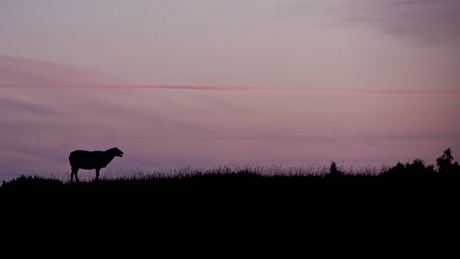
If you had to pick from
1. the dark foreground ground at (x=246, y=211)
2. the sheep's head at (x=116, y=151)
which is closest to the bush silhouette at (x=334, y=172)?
the dark foreground ground at (x=246, y=211)

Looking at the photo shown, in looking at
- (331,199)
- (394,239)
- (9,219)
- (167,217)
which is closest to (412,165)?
(331,199)

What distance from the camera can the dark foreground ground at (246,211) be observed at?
1658cm

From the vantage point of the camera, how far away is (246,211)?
18578 mm

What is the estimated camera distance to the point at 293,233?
16672 millimetres

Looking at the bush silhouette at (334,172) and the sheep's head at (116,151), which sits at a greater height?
the sheep's head at (116,151)

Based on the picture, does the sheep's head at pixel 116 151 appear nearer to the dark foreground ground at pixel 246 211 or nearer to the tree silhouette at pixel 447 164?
the dark foreground ground at pixel 246 211

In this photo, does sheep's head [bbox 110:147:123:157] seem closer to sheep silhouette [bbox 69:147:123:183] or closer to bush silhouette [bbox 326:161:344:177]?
sheep silhouette [bbox 69:147:123:183]

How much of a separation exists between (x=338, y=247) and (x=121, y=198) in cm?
914

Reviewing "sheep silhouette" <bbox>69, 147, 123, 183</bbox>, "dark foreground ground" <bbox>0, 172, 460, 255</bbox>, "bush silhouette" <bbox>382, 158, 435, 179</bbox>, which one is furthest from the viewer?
"sheep silhouette" <bbox>69, 147, 123, 183</bbox>

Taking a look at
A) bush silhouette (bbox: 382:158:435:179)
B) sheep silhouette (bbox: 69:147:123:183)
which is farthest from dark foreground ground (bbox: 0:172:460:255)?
sheep silhouette (bbox: 69:147:123:183)

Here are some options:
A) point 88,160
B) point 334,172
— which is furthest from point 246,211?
point 88,160

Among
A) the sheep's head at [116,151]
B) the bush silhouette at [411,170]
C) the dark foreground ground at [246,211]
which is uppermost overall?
the sheep's head at [116,151]

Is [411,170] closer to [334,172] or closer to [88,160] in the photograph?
[334,172]

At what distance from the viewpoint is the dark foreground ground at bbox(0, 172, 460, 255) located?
16.6 metres
